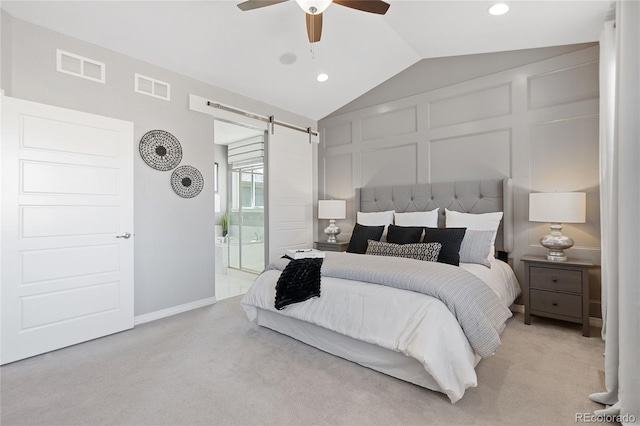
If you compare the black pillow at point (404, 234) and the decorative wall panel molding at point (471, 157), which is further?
the decorative wall panel molding at point (471, 157)

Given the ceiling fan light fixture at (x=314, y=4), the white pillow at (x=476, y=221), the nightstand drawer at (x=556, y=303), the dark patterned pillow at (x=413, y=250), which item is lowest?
the nightstand drawer at (x=556, y=303)

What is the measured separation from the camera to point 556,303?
2.91 metres

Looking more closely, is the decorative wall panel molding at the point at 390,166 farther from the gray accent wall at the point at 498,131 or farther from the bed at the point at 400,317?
the bed at the point at 400,317

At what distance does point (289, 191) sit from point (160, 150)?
1.98m

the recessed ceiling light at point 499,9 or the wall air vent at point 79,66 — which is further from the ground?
the recessed ceiling light at point 499,9

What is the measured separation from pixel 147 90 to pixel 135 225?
147 centimetres

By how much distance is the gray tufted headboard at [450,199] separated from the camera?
3.46 metres

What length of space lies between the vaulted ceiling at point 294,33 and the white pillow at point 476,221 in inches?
72.4

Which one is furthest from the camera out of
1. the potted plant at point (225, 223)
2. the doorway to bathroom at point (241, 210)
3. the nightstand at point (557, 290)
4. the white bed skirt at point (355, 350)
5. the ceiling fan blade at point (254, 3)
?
the potted plant at point (225, 223)

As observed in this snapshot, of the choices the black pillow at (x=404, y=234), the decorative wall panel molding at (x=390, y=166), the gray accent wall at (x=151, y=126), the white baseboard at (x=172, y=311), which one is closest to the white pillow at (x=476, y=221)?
the black pillow at (x=404, y=234)

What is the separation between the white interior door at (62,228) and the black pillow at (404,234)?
110 inches

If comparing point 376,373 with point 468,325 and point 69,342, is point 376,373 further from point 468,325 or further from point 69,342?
point 69,342

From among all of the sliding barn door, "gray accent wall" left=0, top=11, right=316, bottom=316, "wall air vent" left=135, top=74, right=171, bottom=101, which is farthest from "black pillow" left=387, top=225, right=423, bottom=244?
"wall air vent" left=135, top=74, right=171, bottom=101

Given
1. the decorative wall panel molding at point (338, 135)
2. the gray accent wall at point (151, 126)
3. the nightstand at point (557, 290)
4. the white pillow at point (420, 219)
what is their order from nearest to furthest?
1. the gray accent wall at point (151, 126)
2. the nightstand at point (557, 290)
3. the white pillow at point (420, 219)
4. the decorative wall panel molding at point (338, 135)
